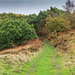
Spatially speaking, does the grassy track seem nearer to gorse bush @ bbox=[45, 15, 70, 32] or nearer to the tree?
gorse bush @ bbox=[45, 15, 70, 32]

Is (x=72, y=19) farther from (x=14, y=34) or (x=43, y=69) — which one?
(x=43, y=69)

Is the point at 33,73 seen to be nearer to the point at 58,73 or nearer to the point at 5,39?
the point at 58,73

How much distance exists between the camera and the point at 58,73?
960cm

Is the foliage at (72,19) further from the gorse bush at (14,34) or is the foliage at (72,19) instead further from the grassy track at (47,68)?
the grassy track at (47,68)

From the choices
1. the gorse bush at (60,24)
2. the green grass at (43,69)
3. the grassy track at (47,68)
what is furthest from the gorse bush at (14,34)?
the green grass at (43,69)

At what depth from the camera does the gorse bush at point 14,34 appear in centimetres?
3015

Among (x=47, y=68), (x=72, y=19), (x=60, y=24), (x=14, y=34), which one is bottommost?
(x=47, y=68)

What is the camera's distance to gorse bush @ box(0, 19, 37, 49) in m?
30.1

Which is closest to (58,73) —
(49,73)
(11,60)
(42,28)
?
(49,73)

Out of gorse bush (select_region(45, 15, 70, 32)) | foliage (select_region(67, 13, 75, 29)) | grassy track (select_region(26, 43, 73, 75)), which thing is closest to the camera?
grassy track (select_region(26, 43, 73, 75))

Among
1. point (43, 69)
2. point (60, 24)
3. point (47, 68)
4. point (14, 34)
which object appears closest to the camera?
point (43, 69)

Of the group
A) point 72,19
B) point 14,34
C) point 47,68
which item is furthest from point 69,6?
point 47,68

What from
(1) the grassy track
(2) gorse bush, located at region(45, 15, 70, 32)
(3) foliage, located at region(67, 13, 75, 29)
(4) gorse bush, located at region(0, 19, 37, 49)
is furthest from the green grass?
(3) foliage, located at region(67, 13, 75, 29)

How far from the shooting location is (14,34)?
100ft
